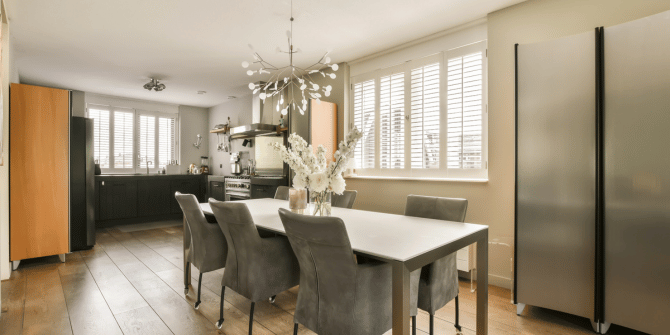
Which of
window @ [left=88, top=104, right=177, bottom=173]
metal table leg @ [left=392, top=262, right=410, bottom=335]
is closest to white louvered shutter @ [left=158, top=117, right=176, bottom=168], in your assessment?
window @ [left=88, top=104, right=177, bottom=173]

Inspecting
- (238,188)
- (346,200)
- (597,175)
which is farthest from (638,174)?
(238,188)

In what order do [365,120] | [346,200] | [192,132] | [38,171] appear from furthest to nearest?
1. [192,132]
2. [365,120]
3. [38,171]
4. [346,200]

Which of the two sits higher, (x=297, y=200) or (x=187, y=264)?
(x=297, y=200)

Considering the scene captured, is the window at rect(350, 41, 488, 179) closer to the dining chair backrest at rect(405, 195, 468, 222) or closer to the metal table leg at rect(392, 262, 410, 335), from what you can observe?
the dining chair backrest at rect(405, 195, 468, 222)

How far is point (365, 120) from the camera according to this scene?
4.23 metres

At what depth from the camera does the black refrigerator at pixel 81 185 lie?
4074mm

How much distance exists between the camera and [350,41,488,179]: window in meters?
3.24

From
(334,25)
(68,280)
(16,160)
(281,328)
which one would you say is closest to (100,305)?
(68,280)

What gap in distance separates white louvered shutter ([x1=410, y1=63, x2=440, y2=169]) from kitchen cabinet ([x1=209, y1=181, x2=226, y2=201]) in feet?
12.2

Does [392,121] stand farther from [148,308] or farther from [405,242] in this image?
[148,308]

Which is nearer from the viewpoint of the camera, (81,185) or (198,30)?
(198,30)

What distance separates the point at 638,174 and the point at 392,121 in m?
2.34

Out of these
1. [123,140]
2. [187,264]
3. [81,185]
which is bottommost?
[187,264]

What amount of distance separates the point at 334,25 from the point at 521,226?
2.46 meters
